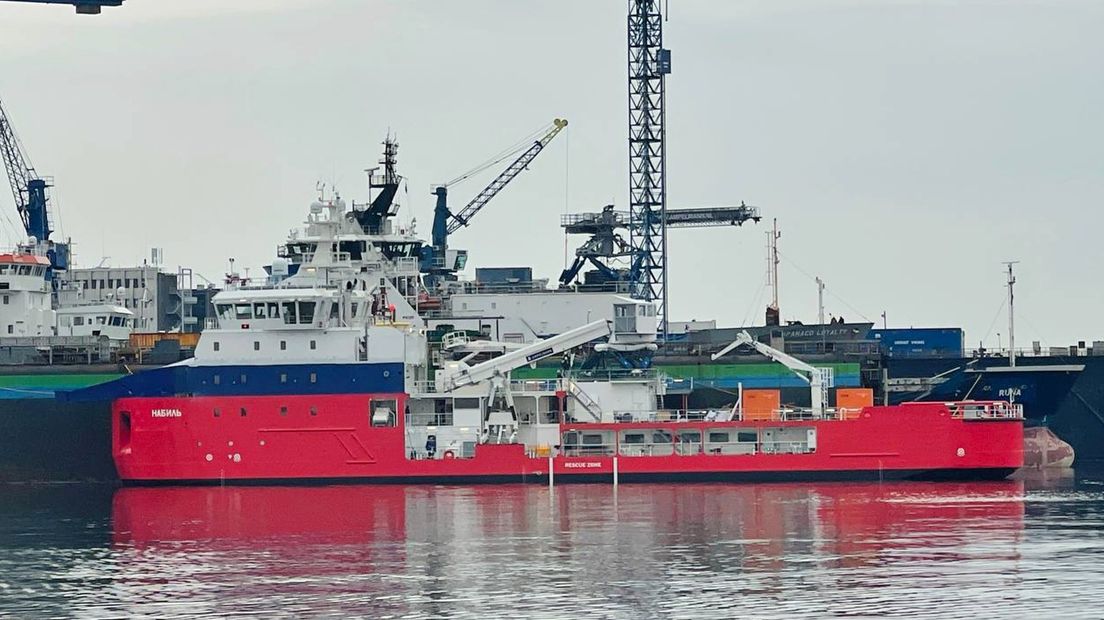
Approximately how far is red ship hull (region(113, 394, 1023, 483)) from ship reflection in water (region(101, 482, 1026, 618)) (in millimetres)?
1448

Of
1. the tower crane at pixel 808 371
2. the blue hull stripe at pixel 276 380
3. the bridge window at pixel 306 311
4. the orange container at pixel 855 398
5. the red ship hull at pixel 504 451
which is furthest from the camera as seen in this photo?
the tower crane at pixel 808 371

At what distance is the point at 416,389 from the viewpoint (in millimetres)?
55594

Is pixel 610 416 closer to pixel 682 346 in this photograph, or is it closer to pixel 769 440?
pixel 769 440

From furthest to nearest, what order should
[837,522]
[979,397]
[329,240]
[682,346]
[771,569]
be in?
[682,346] → [979,397] → [329,240] → [837,522] → [771,569]

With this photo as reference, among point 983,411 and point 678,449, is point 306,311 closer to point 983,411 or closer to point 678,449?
point 678,449

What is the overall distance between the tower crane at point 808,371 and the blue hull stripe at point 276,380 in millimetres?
12234

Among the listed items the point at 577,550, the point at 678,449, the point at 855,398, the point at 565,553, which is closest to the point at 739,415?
the point at 678,449

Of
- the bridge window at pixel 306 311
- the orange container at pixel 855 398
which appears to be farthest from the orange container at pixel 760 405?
the bridge window at pixel 306 311

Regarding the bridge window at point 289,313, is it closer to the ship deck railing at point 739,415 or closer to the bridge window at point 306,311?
the bridge window at point 306,311

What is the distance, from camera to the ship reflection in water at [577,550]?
31359mm

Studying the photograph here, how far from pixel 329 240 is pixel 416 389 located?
6.11 m

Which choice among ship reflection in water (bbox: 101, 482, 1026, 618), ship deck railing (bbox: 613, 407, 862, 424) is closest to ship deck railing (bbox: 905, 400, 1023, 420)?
ship deck railing (bbox: 613, 407, 862, 424)

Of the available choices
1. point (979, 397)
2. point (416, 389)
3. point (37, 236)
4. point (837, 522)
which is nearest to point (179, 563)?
point (837, 522)

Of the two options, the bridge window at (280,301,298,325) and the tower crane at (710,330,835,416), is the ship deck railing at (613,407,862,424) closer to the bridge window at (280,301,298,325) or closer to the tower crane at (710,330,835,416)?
the tower crane at (710,330,835,416)
